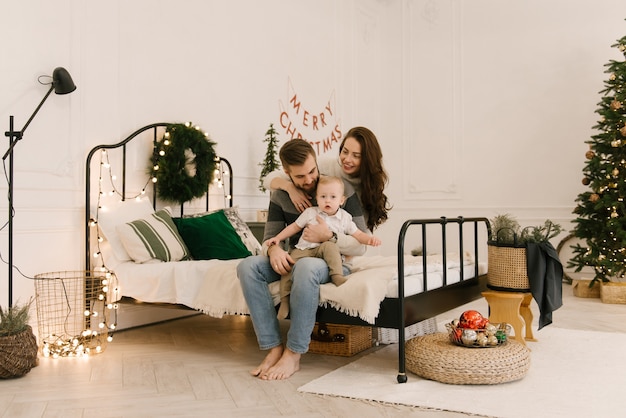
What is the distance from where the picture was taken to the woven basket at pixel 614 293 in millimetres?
5098

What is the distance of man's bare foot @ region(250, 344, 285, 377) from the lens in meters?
2.75

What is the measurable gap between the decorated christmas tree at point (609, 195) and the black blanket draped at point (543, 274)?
2.19m

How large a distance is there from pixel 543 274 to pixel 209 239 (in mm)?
1894

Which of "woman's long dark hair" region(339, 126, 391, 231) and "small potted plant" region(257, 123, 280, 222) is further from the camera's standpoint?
"small potted plant" region(257, 123, 280, 222)

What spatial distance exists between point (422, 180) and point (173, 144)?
11.4ft

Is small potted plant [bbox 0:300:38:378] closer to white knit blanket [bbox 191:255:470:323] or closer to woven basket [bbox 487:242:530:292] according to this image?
white knit blanket [bbox 191:255:470:323]

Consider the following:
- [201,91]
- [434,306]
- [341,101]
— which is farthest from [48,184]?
[341,101]

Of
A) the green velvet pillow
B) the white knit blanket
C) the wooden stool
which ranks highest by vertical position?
the green velvet pillow

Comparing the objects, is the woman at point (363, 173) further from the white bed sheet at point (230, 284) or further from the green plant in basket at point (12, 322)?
the green plant in basket at point (12, 322)

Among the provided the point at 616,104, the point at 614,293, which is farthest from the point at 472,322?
the point at 616,104

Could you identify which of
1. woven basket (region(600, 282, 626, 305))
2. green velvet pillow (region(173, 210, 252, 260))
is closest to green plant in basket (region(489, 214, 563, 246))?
green velvet pillow (region(173, 210, 252, 260))

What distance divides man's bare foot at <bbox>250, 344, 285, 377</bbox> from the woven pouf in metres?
0.57

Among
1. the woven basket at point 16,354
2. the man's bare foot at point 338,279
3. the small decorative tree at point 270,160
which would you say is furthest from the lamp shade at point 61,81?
the small decorative tree at point 270,160

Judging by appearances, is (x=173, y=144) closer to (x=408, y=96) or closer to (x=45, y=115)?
(x=45, y=115)
